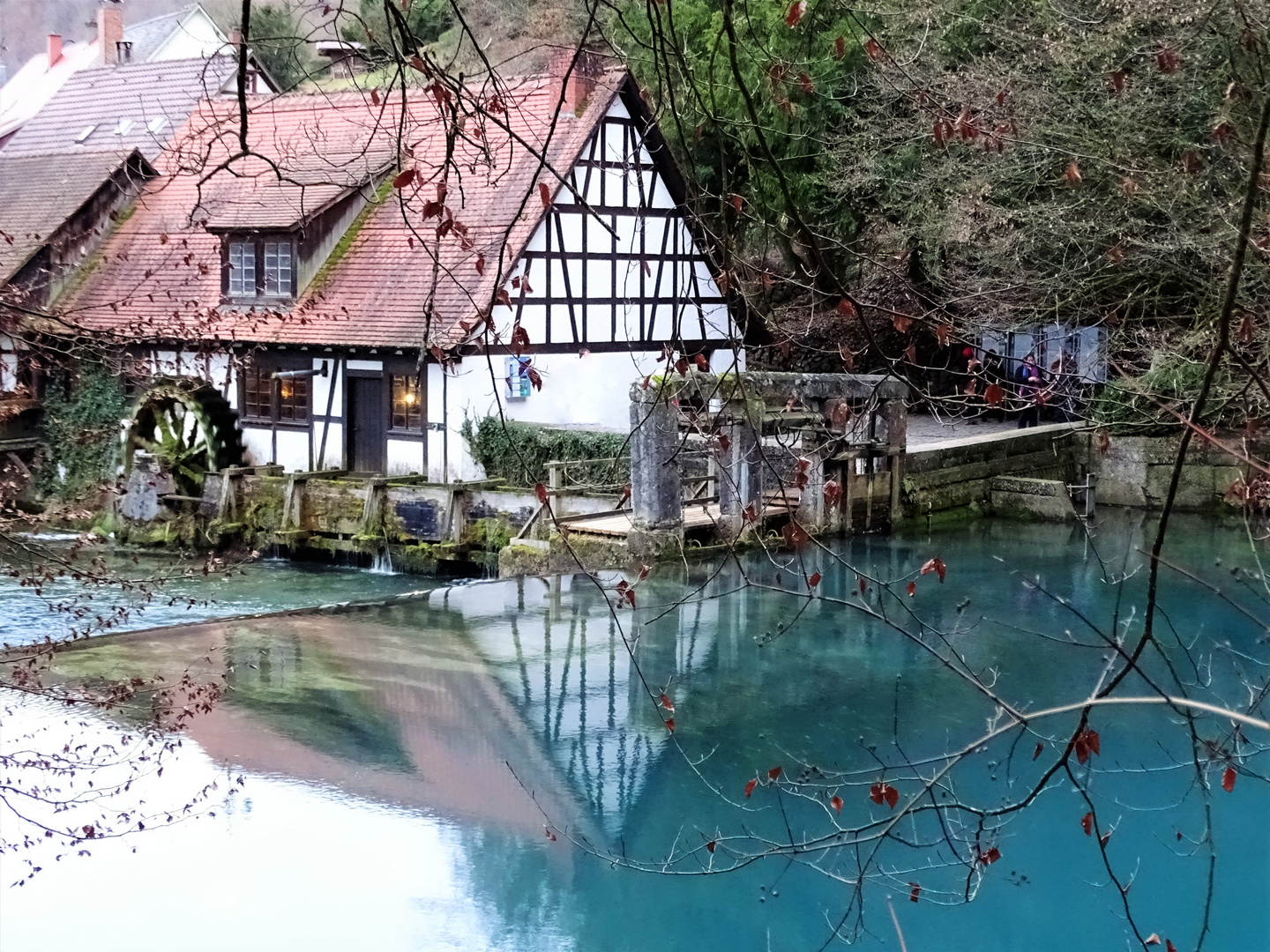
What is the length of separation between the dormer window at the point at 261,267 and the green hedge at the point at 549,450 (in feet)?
13.5

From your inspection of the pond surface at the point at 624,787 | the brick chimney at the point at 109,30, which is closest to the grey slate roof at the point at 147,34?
the brick chimney at the point at 109,30

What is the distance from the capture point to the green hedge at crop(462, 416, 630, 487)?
17859mm

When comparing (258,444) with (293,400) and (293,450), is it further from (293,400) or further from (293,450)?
(293,400)

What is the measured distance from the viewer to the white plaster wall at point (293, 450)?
20.5 metres

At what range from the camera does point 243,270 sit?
2103 cm

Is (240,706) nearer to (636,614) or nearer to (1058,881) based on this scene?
(636,614)

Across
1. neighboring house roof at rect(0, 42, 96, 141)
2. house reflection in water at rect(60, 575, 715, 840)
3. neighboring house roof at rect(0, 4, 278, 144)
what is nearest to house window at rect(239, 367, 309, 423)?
house reflection in water at rect(60, 575, 715, 840)

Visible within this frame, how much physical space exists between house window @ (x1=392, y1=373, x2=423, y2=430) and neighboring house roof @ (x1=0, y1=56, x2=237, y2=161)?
7.70 meters

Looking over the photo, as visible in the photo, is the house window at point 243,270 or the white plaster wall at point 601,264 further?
the house window at point 243,270

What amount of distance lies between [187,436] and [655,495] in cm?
892

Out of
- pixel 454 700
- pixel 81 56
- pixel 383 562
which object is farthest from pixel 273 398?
pixel 81 56

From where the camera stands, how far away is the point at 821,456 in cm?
1631

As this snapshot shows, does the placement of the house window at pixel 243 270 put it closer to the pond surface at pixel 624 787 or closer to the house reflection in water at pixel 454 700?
the house reflection in water at pixel 454 700

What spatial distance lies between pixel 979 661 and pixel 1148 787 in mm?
3000
